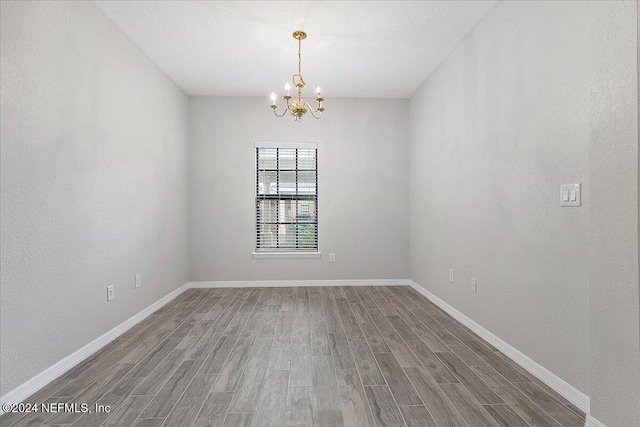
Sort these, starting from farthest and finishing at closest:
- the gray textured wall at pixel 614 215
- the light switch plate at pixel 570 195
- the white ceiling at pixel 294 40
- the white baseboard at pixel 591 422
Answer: the white ceiling at pixel 294 40 < the light switch plate at pixel 570 195 < the white baseboard at pixel 591 422 < the gray textured wall at pixel 614 215

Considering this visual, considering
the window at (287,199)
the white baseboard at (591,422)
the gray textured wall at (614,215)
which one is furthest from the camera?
the window at (287,199)

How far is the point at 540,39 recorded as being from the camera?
2.10m

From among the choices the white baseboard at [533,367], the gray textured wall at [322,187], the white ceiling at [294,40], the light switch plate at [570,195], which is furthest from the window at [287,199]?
the light switch plate at [570,195]

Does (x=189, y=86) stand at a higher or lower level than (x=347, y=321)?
higher

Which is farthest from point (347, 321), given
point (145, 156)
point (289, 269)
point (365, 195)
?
point (145, 156)

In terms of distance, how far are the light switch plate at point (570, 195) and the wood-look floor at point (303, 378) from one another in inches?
43.7

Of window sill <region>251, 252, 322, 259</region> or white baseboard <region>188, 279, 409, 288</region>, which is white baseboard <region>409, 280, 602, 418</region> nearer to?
white baseboard <region>188, 279, 409, 288</region>

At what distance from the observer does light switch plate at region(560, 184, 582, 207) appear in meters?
1.81

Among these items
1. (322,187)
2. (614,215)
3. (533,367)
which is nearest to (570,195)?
(614,215)

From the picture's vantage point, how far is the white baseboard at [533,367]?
179 cm

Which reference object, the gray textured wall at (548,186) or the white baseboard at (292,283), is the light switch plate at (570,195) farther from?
the white baseboard at (292,283)

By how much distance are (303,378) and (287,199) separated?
303 centimetres

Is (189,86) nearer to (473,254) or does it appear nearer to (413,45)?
(413,45)

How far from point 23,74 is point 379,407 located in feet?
9.12
